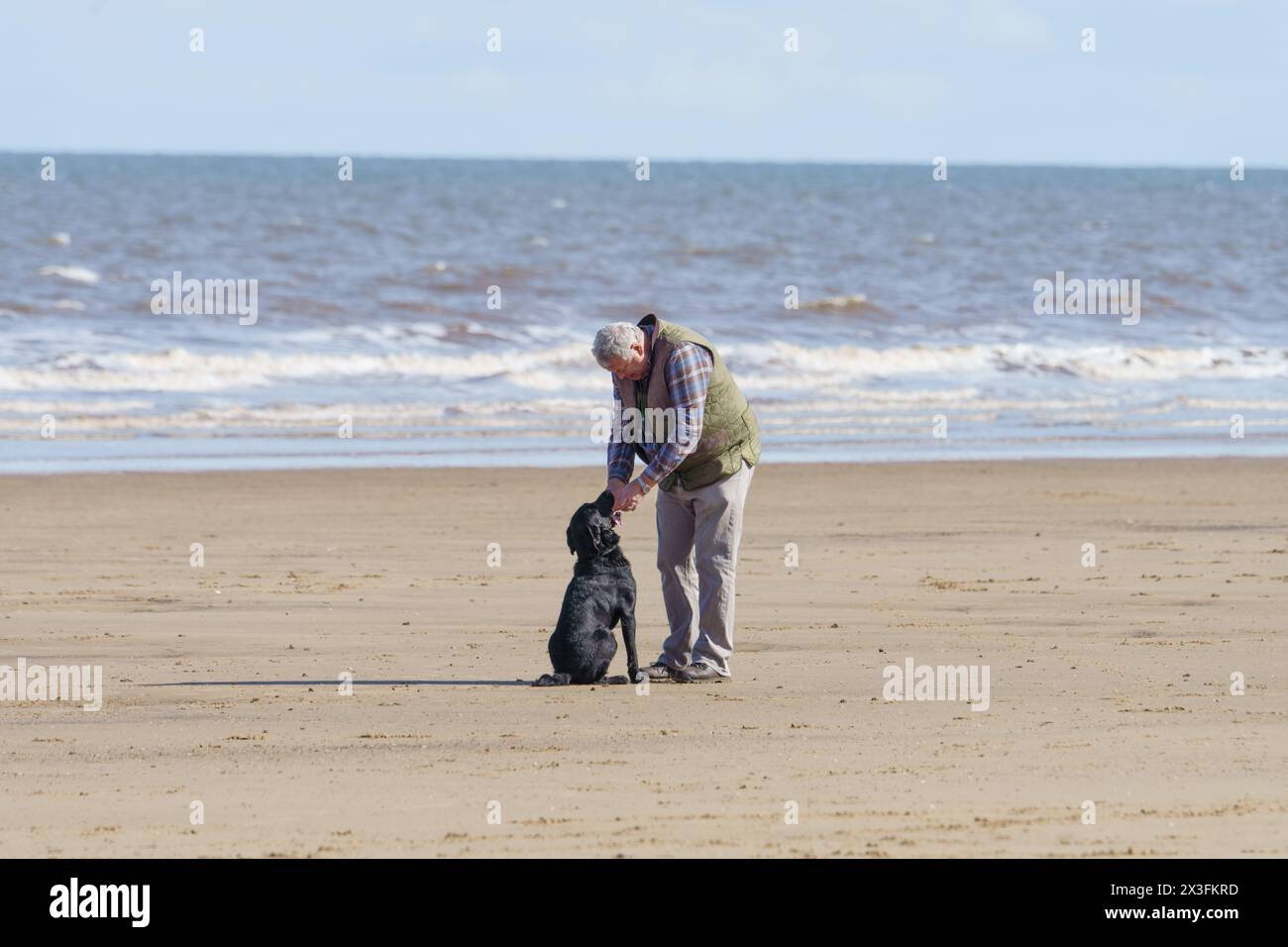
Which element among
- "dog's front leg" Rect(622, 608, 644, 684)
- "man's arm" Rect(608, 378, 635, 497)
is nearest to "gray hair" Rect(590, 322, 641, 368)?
"man's arm" Rect(608, 378, 635, 497)

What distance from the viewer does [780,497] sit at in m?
13.6

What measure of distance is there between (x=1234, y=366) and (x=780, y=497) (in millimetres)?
15160

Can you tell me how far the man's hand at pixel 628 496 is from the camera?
681 cm

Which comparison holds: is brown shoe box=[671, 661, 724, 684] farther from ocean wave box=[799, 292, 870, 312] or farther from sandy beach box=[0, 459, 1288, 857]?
ocean wave box=[799, 292, 870, 312]

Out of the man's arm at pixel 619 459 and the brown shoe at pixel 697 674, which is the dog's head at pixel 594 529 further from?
the brown shoe at pixel 697 674

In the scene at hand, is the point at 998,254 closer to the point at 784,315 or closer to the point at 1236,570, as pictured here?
the point at 784,315

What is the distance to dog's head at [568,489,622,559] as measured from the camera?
7.02 metres

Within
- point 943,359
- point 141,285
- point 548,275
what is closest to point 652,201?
point 548,275

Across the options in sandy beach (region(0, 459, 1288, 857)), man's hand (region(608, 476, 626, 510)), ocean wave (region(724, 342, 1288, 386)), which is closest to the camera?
sandy beach (region(0, 459, 1288, 857))

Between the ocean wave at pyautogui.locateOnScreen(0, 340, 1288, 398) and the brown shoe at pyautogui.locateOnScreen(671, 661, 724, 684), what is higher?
the ocean wave at pyautogui.locateOnScreen(0, 340, 1288, 398)

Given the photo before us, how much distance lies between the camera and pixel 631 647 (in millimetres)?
7113

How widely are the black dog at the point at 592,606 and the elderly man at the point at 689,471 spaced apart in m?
0.19

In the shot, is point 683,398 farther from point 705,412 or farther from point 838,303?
point 838,303

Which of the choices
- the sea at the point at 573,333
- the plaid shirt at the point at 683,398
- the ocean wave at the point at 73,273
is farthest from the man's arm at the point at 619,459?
the ocean wave at the point at 73,273
